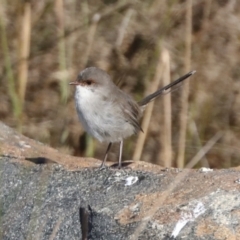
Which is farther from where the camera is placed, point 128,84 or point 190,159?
point 128,84

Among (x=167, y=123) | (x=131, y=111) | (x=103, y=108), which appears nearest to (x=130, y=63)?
(x=167, y=123)

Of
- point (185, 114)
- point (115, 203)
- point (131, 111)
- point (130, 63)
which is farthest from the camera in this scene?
point (130, 63)

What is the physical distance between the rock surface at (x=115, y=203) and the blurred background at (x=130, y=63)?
2078 mm

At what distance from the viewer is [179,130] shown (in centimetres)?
624

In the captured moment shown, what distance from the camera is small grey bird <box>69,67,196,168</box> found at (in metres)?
4.90

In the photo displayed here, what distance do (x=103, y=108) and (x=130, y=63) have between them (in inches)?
59.3

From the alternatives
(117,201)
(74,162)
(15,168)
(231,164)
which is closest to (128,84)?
(231,164)

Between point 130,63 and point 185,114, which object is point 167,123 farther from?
point 130,63

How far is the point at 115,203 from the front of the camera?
357 centimetres

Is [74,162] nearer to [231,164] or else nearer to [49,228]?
[49,228]

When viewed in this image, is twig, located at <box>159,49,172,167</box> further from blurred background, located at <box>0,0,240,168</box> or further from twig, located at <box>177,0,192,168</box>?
blurred background, located at <box>0,0,240,168</box>

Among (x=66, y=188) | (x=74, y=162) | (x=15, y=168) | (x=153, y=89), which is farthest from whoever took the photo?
(x=153, y=89)

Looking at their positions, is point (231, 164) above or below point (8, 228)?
below

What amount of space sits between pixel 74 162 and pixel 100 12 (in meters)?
2.33
